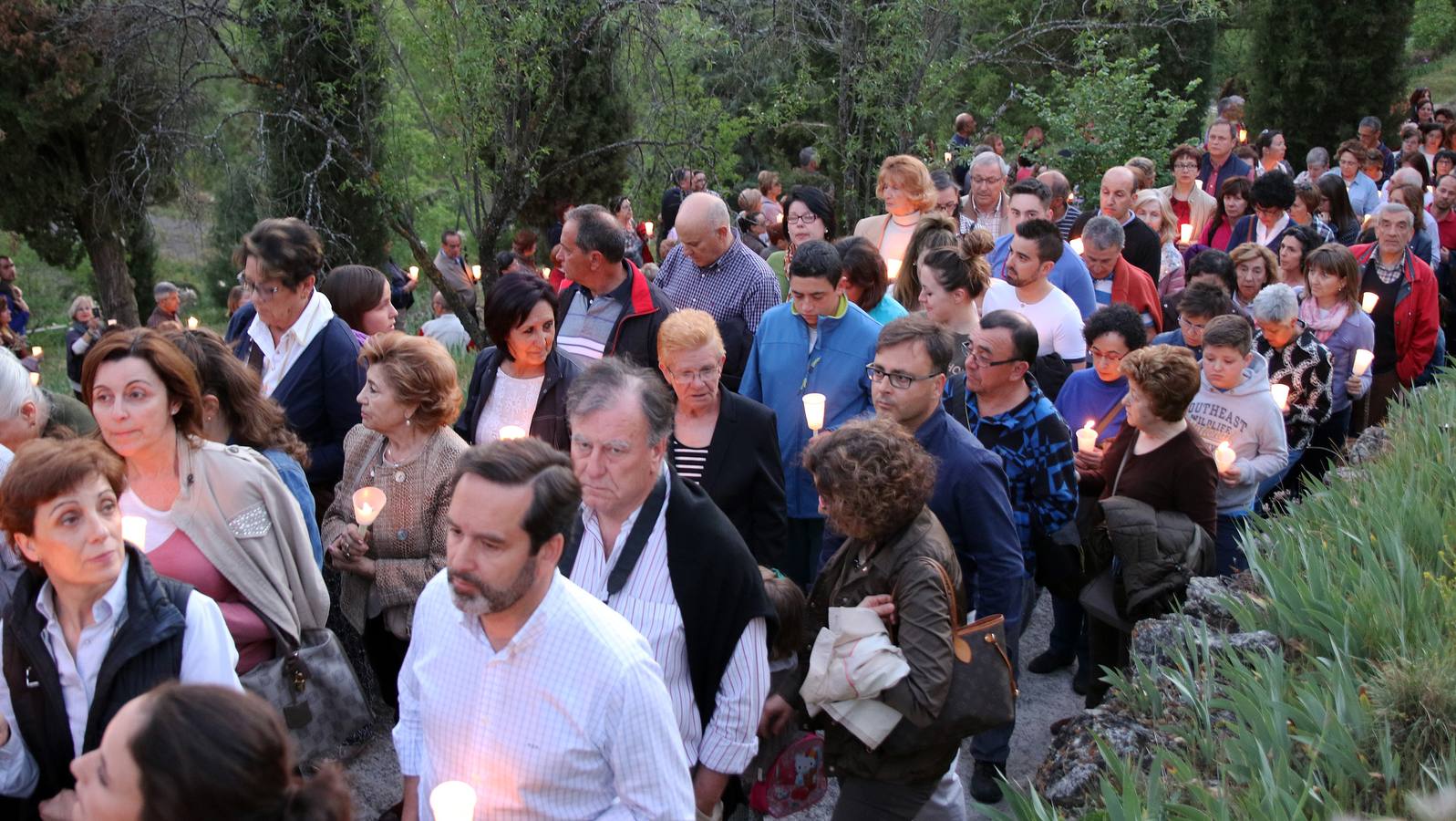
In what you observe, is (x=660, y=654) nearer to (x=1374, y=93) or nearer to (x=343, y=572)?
(x=343, y=572)

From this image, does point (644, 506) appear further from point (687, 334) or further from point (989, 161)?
point (989, 161)

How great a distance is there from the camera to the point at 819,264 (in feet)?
16.3

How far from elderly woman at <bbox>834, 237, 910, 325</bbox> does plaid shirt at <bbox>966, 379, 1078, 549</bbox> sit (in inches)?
42.5

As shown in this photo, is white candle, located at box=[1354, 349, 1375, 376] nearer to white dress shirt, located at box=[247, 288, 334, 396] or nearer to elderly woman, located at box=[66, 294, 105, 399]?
white dress shirt, located at box=[247, 288, 334, 396]

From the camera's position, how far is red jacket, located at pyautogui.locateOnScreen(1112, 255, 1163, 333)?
722 centimetres

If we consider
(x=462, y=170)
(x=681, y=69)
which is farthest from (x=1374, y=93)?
(x=462, y=170)

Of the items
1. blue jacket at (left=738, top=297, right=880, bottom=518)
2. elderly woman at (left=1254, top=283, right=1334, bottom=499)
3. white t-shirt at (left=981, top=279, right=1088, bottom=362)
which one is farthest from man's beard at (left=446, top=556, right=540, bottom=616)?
elderly woman at (left=1254, top=283, right=1334, bottom=499)

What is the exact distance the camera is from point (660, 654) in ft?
9.70

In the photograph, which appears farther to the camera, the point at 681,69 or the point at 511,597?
the point at 681,69

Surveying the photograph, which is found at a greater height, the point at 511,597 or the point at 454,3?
the point at 454,3

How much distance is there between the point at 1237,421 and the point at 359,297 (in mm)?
3943

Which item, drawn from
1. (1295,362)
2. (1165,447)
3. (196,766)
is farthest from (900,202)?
(196,766)

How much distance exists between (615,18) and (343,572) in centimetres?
470

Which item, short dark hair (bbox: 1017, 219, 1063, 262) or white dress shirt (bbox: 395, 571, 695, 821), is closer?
white dress shirt (bbox: 395, 571, 695, 821)
